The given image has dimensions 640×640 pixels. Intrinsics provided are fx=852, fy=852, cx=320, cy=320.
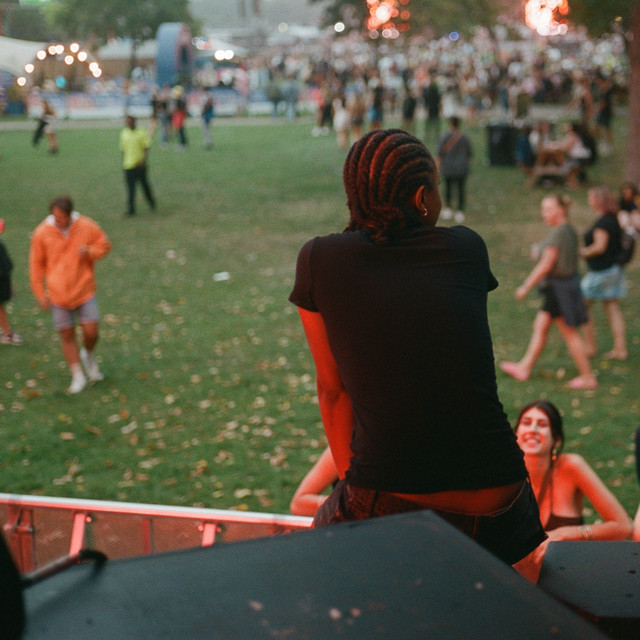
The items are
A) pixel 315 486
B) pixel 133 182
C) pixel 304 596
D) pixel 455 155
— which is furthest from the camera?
pixel 133 182

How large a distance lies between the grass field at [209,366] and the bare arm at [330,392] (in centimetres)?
381

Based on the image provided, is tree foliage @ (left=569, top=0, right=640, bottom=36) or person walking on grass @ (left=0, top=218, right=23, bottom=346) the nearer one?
person walking on grass @ (left=0, top=218, right=23, bottom=346)

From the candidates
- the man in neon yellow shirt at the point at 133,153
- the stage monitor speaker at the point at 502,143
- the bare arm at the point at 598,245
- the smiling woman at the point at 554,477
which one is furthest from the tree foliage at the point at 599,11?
the smiling woman at the point at 554,477

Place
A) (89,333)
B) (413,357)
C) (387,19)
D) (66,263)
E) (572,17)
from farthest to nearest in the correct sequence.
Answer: (387,19) < (572,17) < (89,333) < (66,263) < (413,357)

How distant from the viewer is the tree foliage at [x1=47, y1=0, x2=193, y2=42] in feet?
223

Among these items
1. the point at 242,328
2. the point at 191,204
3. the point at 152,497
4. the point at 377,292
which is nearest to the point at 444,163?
the point at 191,204

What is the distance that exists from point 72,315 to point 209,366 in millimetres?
1577

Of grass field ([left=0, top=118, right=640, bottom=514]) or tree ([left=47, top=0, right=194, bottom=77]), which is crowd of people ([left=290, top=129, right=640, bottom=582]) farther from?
tree ([left=47, top=0, right=194, bottom=77])

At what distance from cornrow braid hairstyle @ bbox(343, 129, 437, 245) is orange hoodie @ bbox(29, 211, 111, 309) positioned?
6.14 m

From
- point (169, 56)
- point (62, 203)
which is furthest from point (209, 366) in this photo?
point (169, 56)

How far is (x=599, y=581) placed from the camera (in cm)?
204

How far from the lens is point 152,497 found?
609 cm

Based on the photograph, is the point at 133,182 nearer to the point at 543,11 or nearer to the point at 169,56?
the point at 543,11

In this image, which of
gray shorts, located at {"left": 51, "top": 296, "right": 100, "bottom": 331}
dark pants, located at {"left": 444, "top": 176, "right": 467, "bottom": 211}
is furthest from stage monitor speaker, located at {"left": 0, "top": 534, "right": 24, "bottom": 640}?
dark pants, located at {"left": 444, "top": 176, "right": 467, "bottom": 211}
